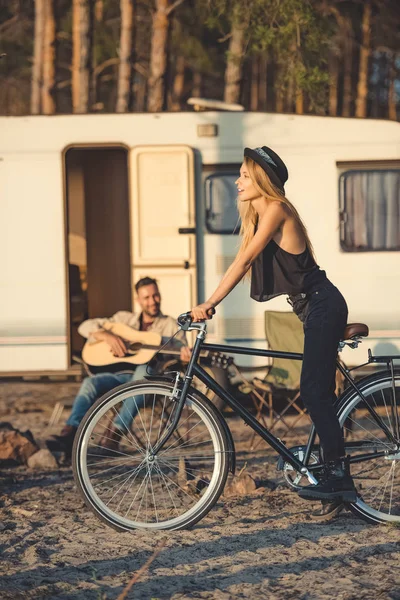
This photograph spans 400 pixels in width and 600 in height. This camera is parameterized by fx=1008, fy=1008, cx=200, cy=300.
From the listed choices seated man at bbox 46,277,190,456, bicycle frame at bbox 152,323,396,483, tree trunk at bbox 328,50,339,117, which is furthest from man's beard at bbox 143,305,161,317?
tree trunk at bbox 328,50,339,117

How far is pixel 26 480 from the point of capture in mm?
6000

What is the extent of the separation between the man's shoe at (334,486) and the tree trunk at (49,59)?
1083 cm

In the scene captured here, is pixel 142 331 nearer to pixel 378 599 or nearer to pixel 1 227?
pixel 1 227

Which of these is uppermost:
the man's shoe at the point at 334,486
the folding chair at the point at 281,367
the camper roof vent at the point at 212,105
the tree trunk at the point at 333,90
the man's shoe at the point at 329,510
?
the tree trunk at the point at 333,90

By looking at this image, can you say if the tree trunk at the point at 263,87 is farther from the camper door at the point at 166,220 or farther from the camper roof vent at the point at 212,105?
the camper door at the point at 166,220

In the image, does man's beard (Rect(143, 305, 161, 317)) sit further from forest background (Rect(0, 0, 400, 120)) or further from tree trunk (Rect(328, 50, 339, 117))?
tree trunk (Rect(328, 50, 339, 117))

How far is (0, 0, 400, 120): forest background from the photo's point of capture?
10.7 m

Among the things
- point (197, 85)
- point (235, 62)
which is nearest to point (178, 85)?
point (197, 85)

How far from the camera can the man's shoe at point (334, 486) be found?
4.50 m

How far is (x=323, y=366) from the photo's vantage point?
4465mm

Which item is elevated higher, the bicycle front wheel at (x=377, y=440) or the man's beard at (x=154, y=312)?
the man's beard at (x=154, y=312)

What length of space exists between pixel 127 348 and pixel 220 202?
6.58 ft

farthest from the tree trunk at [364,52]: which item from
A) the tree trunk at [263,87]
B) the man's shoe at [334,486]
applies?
the man's shoe at [334,486]

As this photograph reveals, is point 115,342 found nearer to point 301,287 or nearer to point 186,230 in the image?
point 186,230
